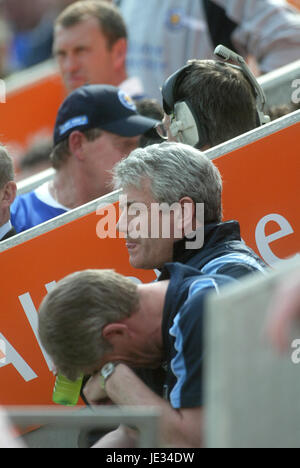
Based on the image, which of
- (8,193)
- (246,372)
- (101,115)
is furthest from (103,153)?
(246,372)

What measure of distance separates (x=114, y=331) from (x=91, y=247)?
84 cm

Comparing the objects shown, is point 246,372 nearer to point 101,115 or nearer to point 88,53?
point 101,115

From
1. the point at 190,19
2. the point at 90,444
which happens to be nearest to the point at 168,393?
the point at 90,444

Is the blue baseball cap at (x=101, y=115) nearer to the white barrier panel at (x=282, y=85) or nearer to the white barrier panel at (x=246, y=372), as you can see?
the white barrier panel at (x=282, y=85)

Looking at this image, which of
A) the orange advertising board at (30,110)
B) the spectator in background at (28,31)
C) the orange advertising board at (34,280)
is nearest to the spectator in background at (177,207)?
the orange advertising board at (34,280)

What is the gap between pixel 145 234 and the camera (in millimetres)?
3195

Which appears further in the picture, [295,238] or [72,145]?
[72,145]

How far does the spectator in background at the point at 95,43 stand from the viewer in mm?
6023

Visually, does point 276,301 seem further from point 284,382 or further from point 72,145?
point 72,145

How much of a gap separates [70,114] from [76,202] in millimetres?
467

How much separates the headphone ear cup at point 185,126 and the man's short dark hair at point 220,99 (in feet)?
0.10

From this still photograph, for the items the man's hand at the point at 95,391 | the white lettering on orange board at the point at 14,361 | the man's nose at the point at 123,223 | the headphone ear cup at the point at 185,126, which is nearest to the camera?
the man's hand at the point at 95,391

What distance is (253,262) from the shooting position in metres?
3.01

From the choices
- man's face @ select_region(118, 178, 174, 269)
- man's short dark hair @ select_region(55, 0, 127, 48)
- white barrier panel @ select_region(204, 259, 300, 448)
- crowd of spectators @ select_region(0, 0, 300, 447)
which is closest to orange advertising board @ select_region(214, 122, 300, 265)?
crowd of spectators @ select_region(0, 0, 300, 447)
